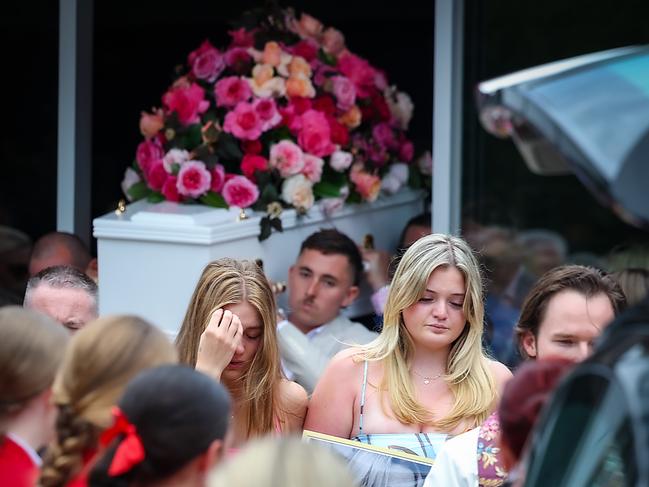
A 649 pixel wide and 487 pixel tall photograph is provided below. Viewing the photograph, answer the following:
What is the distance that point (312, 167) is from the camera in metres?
5.38

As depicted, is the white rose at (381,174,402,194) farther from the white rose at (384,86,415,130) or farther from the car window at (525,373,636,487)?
the car window at (525,373,636,487)

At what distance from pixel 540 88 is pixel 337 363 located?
1990 millimetres

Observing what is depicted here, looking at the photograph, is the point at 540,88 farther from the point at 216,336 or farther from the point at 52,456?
the point at 216,336

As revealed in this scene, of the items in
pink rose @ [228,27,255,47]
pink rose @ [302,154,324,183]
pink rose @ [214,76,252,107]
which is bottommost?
pink rose @ [302,154,324,183]

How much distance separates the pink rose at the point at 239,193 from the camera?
521cm

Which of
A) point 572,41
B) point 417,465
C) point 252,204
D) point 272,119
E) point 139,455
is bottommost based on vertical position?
point 417,465

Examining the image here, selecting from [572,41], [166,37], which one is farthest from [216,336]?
[166,37]

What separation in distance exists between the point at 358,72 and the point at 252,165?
2.64 ft

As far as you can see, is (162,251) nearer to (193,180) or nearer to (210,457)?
(193,180)

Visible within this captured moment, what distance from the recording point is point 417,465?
329 cm

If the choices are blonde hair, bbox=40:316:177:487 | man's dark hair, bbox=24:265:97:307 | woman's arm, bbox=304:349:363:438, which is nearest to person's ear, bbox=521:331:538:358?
woman's arm, bbox=304:349:363:438

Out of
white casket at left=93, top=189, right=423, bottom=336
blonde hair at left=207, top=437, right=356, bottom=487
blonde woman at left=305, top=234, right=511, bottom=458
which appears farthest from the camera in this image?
white casket at left=93, top=189, right=423, bottom=336

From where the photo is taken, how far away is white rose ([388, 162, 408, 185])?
5961 millimetres

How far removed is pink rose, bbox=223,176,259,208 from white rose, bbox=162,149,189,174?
0.22 metres
